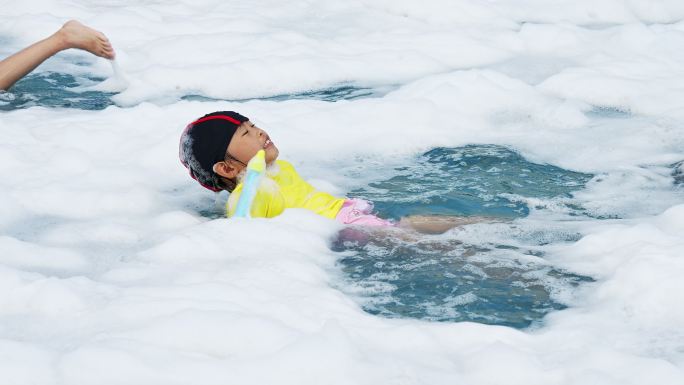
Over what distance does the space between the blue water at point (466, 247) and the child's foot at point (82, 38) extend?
72.4 inches

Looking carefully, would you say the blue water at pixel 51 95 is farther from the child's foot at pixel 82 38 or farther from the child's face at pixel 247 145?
the child's face at pixel 247 145

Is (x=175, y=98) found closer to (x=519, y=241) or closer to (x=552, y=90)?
(x=552, y=90)

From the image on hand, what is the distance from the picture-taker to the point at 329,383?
247 centimetres

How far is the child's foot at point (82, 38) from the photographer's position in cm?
515

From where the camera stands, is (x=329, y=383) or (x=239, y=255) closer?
(x=329, y=383)

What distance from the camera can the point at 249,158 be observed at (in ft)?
13.1

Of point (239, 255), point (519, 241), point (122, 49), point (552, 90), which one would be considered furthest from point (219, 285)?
point (122, 49)

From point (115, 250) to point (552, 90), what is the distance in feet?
9.91

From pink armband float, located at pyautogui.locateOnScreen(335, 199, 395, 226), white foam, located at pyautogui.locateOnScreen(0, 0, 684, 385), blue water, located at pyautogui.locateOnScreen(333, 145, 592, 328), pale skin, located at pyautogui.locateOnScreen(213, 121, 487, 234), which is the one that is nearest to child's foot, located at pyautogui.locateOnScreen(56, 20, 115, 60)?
white foam, located at pyautogui.locateOnScreen(0, 0, 684, 385)

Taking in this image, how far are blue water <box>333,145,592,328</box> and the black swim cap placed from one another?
2.15ft

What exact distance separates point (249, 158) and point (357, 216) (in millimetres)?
520

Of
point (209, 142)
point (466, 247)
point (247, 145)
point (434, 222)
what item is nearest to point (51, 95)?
point (209, 142)

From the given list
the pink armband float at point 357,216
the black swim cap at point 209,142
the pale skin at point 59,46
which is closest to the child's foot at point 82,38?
the pale skin at point 59,46

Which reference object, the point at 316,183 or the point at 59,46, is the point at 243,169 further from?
the point at 59,46
